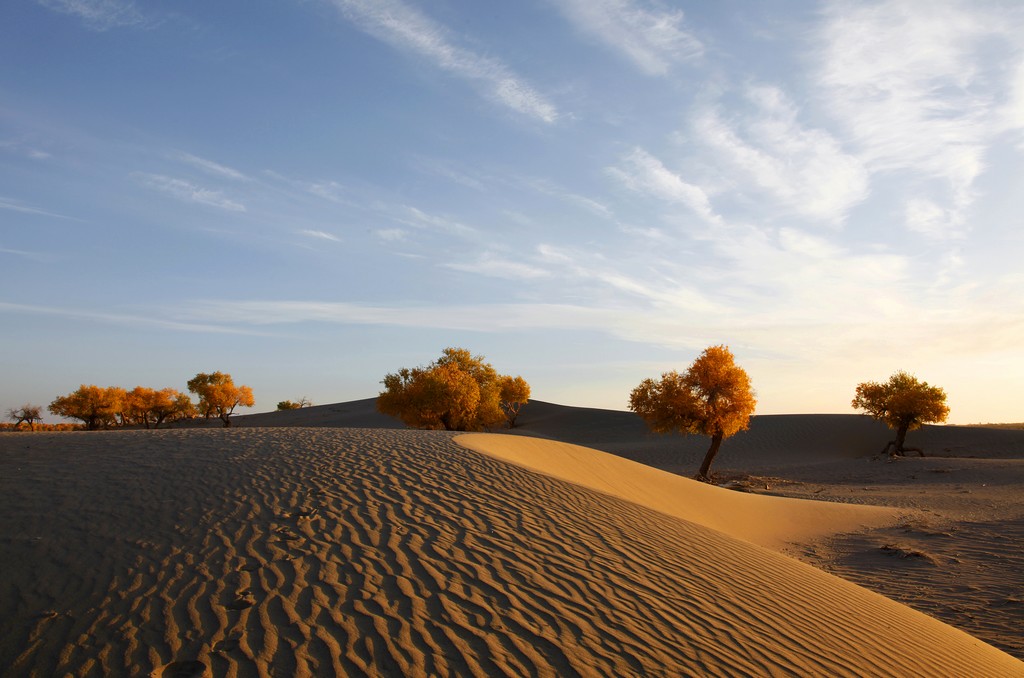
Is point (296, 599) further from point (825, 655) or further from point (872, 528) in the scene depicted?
point (872, 528)

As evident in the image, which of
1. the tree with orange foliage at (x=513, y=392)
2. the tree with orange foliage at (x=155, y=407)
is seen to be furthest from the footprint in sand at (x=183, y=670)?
the tree with orange foliage at (x=155, y=407)

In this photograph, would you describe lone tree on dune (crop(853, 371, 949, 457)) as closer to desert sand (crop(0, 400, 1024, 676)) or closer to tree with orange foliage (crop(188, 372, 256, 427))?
desert sand (crop(0, 400, 1024, 676))

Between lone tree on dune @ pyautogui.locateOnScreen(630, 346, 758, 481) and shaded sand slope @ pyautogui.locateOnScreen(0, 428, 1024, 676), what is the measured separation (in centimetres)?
1816

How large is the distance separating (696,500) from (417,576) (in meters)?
11.8

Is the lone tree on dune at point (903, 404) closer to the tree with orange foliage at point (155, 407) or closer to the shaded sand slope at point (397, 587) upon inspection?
the shaded sand slope at point (397, 587)

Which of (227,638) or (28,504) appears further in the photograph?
(28,504)

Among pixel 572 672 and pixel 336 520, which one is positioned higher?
pixel 336 520

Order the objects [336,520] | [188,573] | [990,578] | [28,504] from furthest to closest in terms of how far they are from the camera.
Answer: [990,578], [28,504], [336,520], [188,573]

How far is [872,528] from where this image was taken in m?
15.4

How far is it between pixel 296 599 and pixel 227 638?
2.37 feet

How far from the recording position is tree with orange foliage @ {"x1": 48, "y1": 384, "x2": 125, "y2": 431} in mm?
50062

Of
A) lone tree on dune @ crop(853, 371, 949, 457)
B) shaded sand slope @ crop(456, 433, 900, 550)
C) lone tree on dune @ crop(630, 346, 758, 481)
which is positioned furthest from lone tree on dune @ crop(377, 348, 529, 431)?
lone tree on dune @ crop(853, 371, 949, 457)

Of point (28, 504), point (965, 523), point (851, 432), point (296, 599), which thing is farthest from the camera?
point (851, 432)

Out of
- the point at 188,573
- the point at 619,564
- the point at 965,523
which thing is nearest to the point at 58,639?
the point at 188,573
